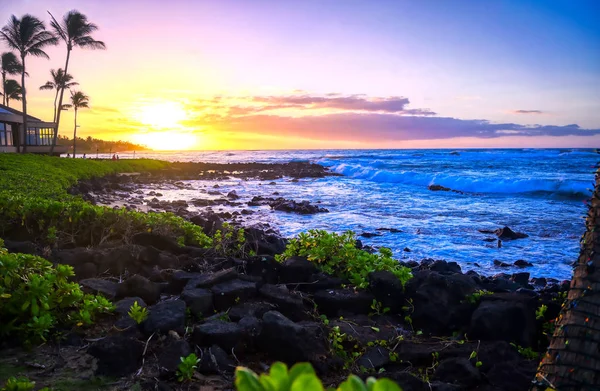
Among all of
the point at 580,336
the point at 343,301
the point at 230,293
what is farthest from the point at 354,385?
the point at 343,301

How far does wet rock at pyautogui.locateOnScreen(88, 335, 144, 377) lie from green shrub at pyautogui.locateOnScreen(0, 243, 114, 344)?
0.50 meters

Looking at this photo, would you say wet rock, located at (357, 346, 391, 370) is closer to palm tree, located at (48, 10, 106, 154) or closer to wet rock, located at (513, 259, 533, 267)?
wet rock, located at (513, 259, 533, 267)

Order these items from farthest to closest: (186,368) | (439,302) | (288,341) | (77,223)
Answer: (77,223) < (439,302) < (288,341) < (186,368)

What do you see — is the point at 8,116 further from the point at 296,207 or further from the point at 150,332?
the point at 150,332

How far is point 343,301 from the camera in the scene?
504cm

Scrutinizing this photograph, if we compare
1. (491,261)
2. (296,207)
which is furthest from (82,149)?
(491,261)

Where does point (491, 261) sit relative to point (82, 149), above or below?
below

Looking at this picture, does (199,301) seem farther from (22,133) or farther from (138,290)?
(22,133)

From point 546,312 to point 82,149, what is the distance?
121 meters

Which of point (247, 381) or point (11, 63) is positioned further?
point (11, 63)

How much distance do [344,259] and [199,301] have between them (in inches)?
85.6

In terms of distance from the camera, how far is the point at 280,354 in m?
3.80

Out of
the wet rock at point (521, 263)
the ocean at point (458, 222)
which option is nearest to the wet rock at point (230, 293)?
the ocean at point (458, 222)

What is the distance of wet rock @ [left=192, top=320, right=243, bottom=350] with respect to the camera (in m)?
3.80
